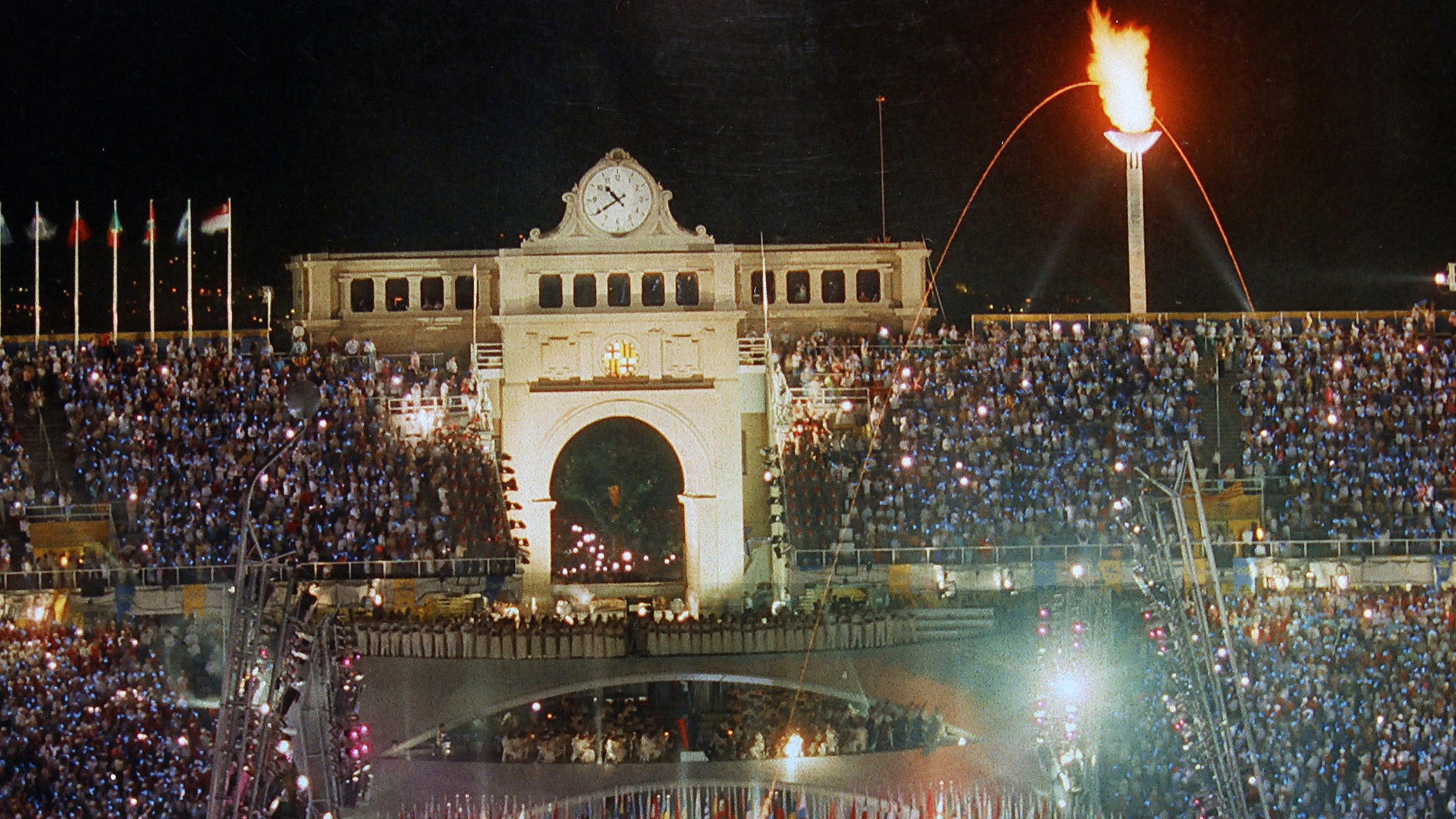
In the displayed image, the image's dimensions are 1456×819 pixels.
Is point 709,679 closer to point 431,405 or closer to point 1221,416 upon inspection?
point 431,405

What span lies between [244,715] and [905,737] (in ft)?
47.7

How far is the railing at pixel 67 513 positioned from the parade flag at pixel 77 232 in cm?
959

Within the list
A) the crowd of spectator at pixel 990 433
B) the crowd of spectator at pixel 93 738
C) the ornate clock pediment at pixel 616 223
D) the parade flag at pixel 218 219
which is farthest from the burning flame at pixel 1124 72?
the crowd of spectator at pixel 93 738

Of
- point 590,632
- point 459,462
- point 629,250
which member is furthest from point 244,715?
point 629,250

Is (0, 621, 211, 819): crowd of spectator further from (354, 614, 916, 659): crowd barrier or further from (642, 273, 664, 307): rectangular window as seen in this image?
(642, 273, 664, 307): rectangular window

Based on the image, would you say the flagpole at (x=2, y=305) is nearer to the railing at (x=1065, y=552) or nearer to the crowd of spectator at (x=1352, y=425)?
the railing at (x=1065, y=552)

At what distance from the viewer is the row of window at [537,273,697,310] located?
44344 mm

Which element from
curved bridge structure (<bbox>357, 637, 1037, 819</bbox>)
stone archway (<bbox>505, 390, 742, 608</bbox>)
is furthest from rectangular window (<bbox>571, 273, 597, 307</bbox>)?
curved bridge structure (<bbox>357, 637, 1037, 819</bbox>)

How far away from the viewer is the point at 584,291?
44531mm

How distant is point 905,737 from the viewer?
3247cm

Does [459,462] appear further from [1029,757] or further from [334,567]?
[1029,757]

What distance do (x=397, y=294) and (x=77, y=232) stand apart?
773 centimetres

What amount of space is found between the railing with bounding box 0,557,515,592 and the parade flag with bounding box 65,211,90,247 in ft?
38.2

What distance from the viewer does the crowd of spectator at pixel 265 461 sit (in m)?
37.1
